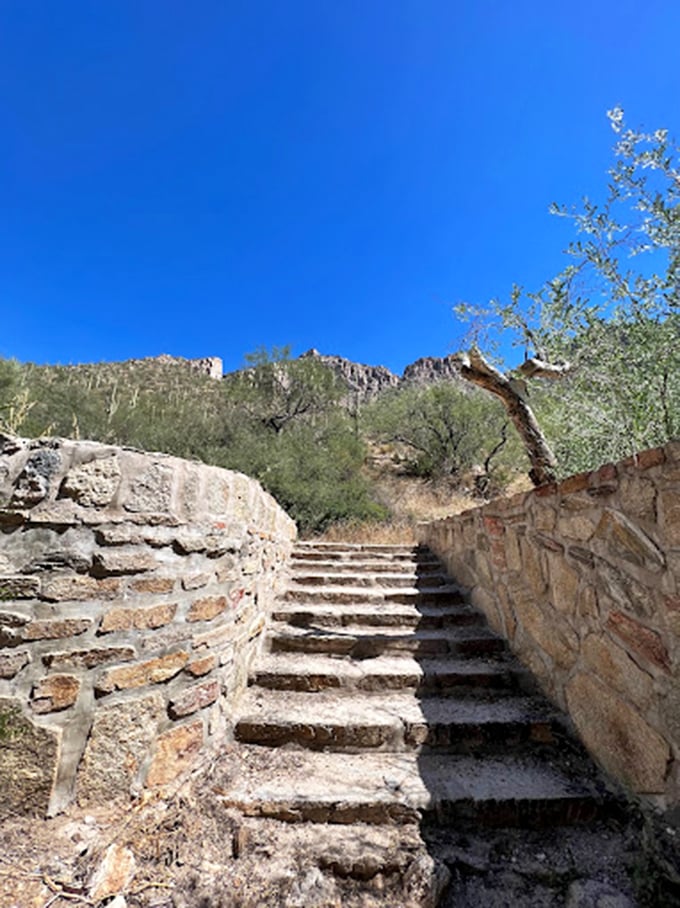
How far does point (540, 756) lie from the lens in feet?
6.57

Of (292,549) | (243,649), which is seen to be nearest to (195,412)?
(292,549)

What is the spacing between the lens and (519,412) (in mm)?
3826

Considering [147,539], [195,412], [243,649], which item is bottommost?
[243,649]

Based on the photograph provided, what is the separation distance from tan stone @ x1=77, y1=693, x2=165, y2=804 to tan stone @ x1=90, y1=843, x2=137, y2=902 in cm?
20

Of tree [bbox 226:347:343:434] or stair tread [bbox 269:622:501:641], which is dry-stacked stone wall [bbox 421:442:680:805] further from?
tree [bbox 226:347:343:434]

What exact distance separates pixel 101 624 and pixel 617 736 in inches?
88.2

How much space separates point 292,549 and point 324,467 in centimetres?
561

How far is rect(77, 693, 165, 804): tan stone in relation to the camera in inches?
60.9

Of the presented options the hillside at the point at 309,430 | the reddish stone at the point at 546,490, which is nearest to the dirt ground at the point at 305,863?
the reddish stone at the point at 546,490

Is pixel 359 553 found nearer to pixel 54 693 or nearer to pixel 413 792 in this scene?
pixel 413 792

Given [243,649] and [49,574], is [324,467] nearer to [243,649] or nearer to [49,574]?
[243,649]

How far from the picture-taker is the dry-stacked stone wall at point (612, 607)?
57.7 inches

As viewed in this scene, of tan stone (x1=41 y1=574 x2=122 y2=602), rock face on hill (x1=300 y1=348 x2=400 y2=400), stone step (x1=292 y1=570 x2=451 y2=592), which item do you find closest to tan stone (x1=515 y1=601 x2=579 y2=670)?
stone step (x1=292 y1=570 x2=451 y2=592)

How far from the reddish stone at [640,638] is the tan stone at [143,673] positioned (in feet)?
6.33
